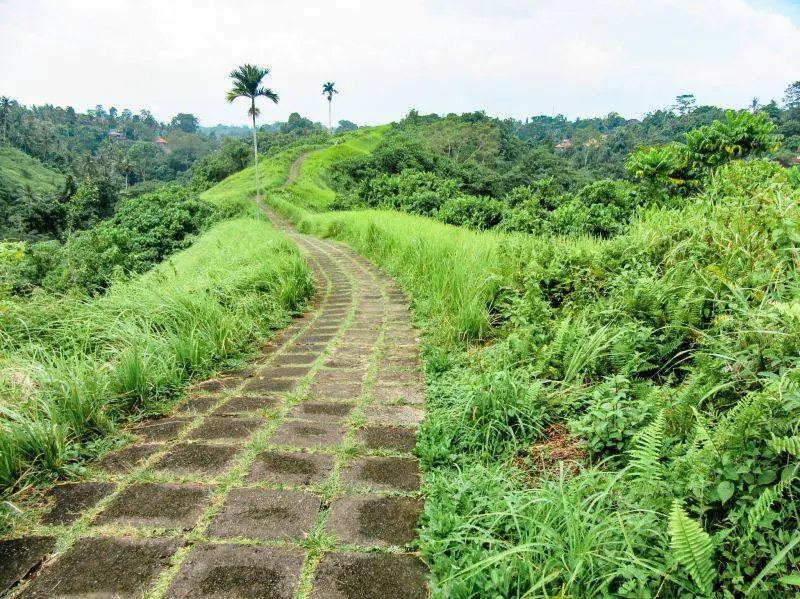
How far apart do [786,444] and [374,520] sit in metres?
1.47

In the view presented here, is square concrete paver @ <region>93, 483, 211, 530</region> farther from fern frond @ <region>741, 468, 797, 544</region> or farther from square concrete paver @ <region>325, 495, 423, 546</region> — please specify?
fern frond @ <region>741, 468, 797, 544</region>

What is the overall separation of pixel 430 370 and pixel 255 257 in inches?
165

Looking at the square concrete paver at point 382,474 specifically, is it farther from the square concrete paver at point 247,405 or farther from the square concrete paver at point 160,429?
the square concrete paver at point 160,429

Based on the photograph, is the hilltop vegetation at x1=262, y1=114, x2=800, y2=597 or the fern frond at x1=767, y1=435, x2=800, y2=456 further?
the hilltop vegetation at x1=262, y1=114, x2=800, y2=597

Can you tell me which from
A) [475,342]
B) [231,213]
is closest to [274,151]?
[231,213]

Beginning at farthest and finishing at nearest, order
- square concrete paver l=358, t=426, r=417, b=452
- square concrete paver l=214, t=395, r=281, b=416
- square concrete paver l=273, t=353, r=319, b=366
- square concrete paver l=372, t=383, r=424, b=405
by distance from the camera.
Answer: square concrete paver l=273, t=353, r=319, b=366, square concrete paver l=372, t=383, r=424, b=405, square concrete paver l=214, t=395, r=281, b=416, square concrete paver l=358, t=426, r=417, b=452

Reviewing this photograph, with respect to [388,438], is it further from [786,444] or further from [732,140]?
[732,140]

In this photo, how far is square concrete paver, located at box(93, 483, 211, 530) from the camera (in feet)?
6.20

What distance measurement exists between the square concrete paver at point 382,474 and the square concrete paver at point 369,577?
0.42 metres

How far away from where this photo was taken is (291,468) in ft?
7.46

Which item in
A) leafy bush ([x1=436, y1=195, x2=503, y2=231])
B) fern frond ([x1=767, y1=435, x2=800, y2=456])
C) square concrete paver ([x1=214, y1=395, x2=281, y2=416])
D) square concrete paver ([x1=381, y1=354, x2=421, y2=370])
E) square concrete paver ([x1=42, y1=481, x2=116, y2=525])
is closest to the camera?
fern frond ([x1=767, y1=435, x2=800, y2=456])

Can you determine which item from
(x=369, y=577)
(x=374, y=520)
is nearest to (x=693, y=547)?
(x=369, y=577)

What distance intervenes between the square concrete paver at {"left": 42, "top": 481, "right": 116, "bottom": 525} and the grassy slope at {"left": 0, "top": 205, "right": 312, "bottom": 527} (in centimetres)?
13

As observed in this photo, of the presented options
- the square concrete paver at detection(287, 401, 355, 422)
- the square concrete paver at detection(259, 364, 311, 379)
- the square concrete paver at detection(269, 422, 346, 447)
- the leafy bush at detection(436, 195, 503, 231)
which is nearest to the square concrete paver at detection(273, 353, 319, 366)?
the square concrete paver at detection(259, 364, 311, 379)
